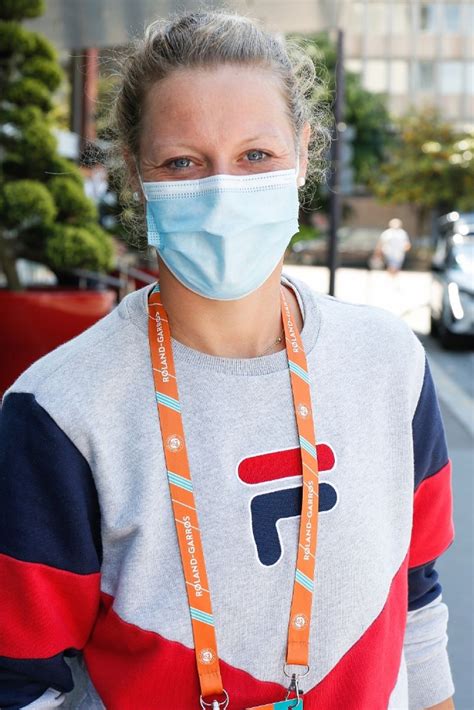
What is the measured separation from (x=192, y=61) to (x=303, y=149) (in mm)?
277

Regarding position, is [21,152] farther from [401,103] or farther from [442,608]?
[401,103]

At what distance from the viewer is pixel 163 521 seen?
4.60ft

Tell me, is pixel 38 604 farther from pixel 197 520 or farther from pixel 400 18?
pixel 400 18

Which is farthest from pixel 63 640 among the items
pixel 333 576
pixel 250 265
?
pixel 250 265

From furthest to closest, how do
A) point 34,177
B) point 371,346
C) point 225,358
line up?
point 34,177, point 371,346, point 225,358

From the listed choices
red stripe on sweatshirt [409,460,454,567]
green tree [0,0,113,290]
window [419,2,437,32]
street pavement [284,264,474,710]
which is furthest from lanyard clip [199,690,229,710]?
window [419,2,437,32]

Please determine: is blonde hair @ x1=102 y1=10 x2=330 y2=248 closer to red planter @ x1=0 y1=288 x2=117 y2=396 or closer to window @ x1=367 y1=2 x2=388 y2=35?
red planter @ x1=0 y1=288 x2=117 y2=396

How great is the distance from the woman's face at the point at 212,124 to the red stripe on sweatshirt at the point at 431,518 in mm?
598

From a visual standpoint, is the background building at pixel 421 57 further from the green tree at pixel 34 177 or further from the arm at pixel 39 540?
the arm at pixel 39 540

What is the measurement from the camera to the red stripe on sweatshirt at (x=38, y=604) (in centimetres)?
139

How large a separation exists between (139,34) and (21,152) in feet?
21.5

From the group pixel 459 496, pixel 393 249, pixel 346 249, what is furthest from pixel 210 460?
pixel 346 249

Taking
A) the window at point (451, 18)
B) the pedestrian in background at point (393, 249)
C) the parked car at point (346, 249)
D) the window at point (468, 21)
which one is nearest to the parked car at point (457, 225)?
the pedestrian in background at point (393, 249)

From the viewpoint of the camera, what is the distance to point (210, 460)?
142 cm
